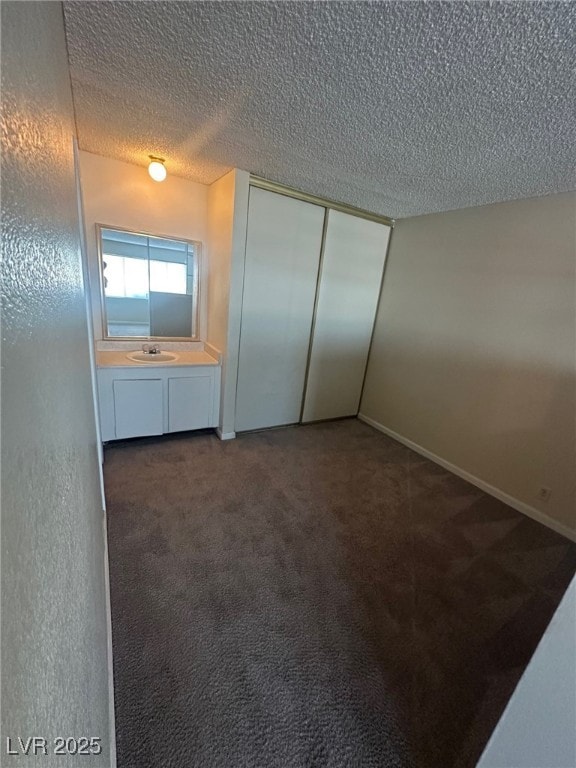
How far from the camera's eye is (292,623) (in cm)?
143

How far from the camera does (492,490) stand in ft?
8.59

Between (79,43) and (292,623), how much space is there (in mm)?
2682

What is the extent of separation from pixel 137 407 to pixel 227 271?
1.42 metres

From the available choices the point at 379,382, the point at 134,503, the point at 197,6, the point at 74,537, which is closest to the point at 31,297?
the point at 74,537

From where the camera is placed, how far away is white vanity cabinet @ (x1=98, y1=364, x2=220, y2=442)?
2541mm

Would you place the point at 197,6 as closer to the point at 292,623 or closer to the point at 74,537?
the point at 74,537

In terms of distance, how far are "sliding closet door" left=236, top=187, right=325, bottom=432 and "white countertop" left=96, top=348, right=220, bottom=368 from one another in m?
0.39

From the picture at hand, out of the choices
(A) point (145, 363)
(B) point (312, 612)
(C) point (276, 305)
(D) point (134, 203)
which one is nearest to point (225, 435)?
(A) point (145, 363)

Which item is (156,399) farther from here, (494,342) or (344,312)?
(494,342)

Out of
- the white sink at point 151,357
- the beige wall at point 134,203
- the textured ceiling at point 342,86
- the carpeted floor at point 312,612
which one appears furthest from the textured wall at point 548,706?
the beige wall at point 134,203

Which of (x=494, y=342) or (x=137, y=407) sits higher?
(x=494, y=342)

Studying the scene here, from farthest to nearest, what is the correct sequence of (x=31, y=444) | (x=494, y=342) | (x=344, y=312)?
(x=344, y=312), (x=494, y=342), (x=31, y=444)

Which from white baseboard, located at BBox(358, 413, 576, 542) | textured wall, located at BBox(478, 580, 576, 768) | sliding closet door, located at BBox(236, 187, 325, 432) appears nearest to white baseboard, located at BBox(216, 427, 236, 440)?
sliding closet door, located at BBox(236, 187, 325, 432)

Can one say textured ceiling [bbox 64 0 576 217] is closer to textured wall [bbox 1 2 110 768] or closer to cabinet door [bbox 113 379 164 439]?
textured wall [bbox 1 2 110 768]
